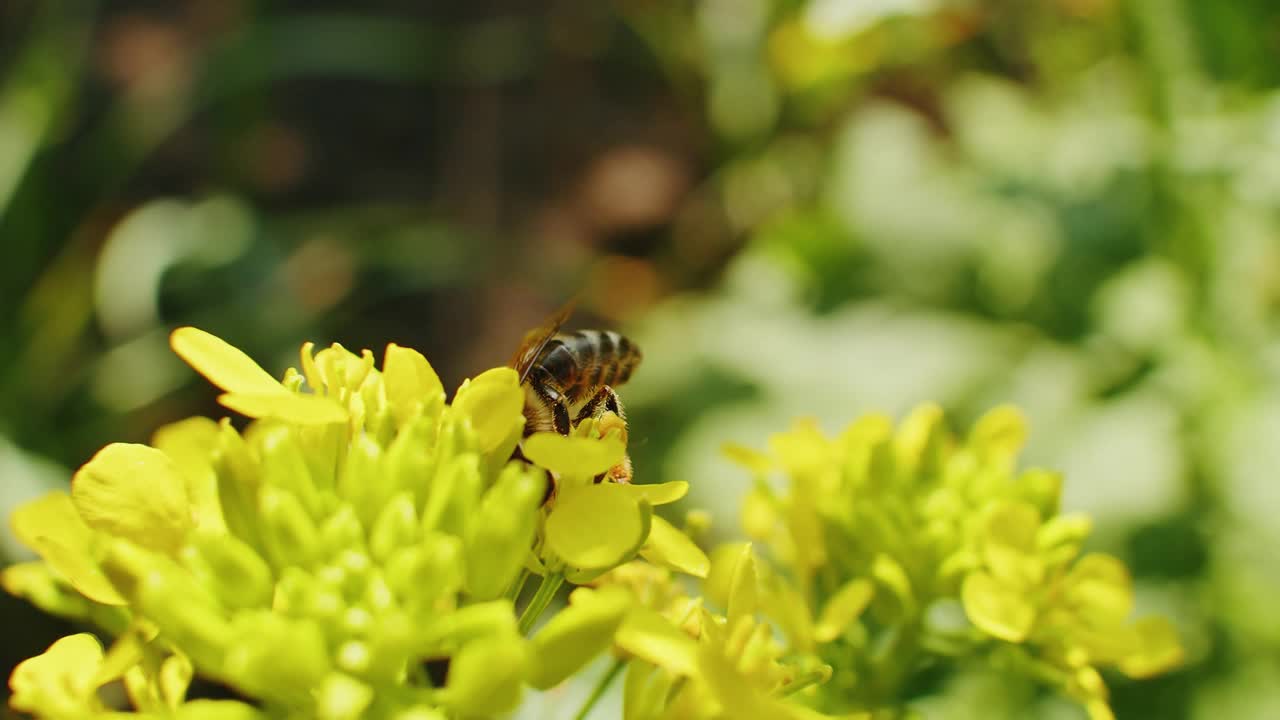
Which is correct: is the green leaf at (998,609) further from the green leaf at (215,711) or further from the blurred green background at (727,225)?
the green leaf at (215,711)

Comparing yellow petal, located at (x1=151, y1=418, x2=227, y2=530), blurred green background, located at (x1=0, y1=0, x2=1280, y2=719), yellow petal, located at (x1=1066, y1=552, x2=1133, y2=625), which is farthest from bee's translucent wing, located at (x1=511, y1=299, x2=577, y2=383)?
blurred green background, located at (x1=0, y1=0, x2=1280, y2=719)

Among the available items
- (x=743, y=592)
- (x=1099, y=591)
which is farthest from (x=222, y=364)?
(x=1099, y=591)

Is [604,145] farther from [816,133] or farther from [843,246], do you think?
[843,246]

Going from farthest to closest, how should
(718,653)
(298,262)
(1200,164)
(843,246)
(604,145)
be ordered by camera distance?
(604,145) → (298,262) → (843,246) → (1200,164) → (718,653)

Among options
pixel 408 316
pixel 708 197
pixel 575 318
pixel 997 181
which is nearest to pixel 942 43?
pixel 708 197

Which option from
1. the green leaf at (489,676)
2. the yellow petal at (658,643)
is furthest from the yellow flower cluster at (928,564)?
the green leaf at (489,676)

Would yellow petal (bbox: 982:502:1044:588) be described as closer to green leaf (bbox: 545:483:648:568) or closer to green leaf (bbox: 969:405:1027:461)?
green leaf (bbox: 969:405:1027:461)

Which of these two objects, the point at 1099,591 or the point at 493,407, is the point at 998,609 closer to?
the point at 1099,591
